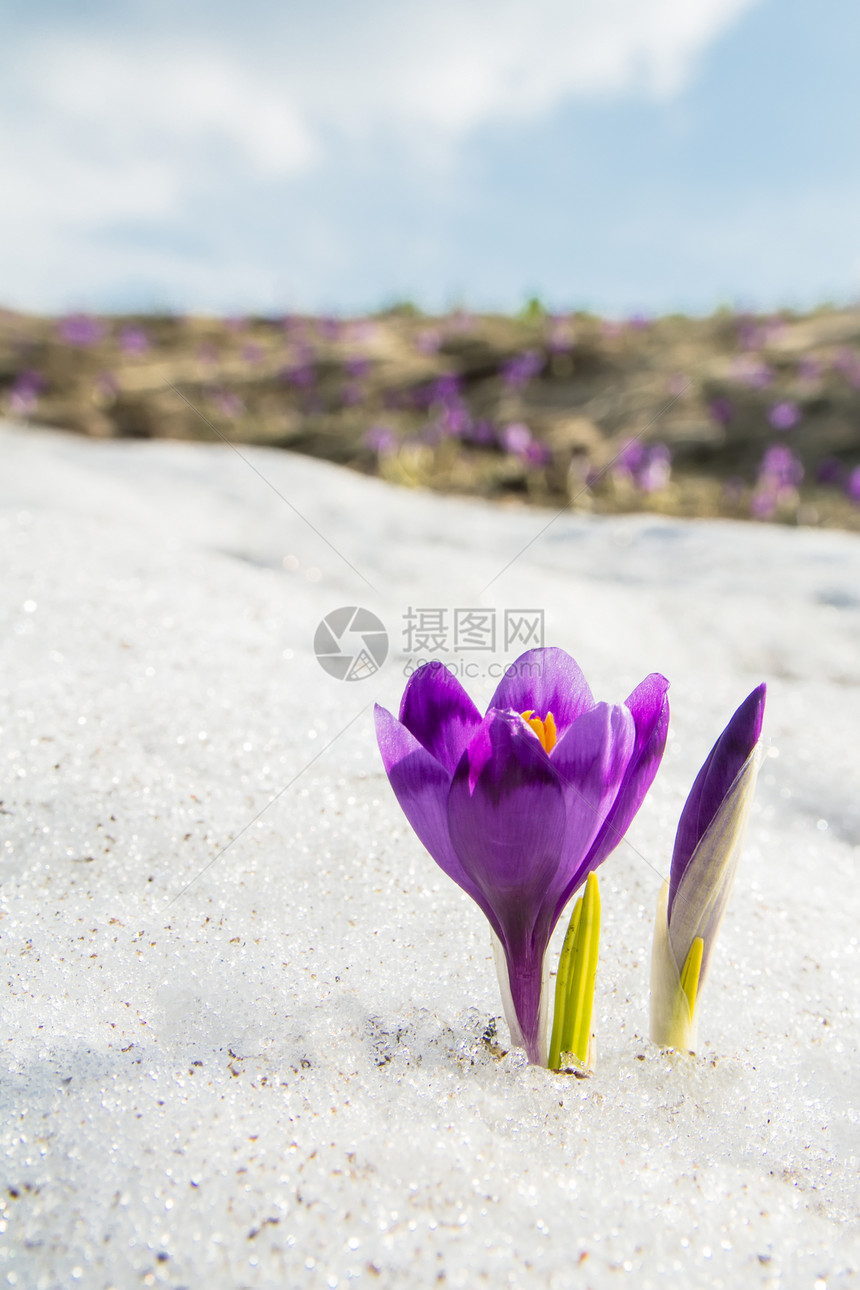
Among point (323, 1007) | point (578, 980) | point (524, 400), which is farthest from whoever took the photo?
point (524, 400)

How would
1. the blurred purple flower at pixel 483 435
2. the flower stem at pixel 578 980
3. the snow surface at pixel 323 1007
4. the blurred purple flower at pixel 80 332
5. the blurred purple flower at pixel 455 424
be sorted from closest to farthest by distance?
1. the snow surface at pixel 323 1007
2. the flower stem at pixel 578 980
3. the blurred purple flower at pixel 455 424
4. the blurred purple flower at pixel 483 435
5. the blurred purple flower at pixel 80 332

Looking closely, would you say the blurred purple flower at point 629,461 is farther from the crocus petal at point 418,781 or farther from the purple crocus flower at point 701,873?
the crocus petal at point 418,781

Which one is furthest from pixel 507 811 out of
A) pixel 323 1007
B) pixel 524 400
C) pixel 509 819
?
pixel 524 400

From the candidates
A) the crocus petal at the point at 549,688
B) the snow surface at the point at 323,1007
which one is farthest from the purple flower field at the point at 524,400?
the crocus petal at the point at 549,688

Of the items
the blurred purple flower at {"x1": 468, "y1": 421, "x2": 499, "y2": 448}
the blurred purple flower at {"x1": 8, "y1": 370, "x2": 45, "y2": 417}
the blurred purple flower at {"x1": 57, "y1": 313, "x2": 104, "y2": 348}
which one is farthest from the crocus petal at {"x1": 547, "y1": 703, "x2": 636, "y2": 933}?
the blurred purple flower at {"x1": 57, "y1": 313, "x2": 104, "y2": 348}

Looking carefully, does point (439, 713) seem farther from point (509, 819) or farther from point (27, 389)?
point (27, 389)

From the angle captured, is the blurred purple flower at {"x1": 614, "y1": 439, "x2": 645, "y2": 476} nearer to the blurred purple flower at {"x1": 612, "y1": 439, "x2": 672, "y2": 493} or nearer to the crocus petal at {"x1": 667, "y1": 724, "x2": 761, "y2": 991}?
the blurred purple flower at {"x1": 612, "y1": 439, "x2": 672, "y2": 493}

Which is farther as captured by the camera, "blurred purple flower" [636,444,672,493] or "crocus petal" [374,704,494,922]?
"blurred purple flower" [636,444,672,493]
